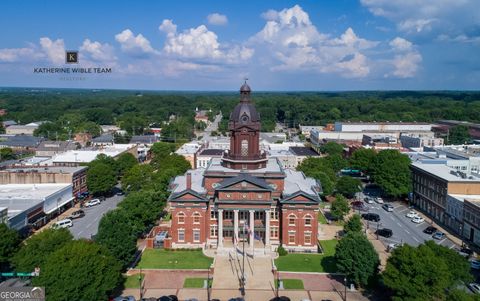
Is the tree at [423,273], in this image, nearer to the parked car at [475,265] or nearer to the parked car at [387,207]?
the parked car at [475,265]

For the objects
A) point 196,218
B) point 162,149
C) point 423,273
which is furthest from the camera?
point 162,149

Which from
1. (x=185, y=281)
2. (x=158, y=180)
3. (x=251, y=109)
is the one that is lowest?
(x=185, y=281)

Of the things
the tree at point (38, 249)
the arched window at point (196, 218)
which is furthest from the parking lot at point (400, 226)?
the tree at point (38, 249)

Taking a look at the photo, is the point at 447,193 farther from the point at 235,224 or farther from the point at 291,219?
the point at 235,224

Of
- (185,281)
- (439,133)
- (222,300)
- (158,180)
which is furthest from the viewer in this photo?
(439,133)

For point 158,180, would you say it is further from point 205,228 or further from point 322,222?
point 322,222

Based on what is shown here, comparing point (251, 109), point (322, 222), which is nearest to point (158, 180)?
point (251, 109)

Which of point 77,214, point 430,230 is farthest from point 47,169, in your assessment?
point 430,230
